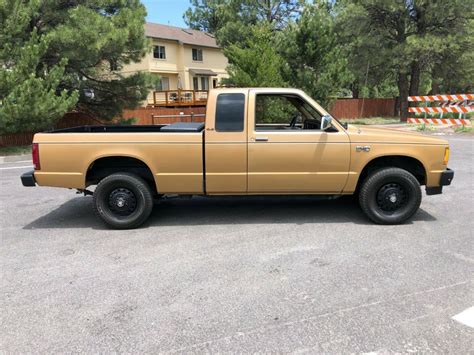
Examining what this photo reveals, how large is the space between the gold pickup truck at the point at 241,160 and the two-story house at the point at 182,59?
34.3 meters

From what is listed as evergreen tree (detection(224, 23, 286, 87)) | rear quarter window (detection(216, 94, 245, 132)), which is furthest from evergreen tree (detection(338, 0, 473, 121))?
rear quarter window (detection(216, 94, 245, 132))

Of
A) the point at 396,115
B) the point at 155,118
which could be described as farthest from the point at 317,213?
the point at 396,115

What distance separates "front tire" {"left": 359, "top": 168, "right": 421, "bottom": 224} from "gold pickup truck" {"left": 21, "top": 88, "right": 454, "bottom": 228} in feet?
0.04

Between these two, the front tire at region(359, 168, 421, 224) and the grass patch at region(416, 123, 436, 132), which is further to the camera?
the grass patch at region(416, 123, 436, 132)

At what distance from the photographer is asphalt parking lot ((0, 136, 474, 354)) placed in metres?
3.04

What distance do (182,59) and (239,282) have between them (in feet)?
132

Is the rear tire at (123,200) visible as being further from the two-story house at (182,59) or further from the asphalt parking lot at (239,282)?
the two-story house at (182,59)

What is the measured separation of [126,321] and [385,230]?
3.49m

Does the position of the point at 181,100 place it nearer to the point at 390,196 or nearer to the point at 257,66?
the point at 257,66

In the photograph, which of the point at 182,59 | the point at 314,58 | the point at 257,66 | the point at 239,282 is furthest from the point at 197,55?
the point at 239,282

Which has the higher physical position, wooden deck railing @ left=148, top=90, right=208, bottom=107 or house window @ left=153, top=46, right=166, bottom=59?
house window @ left=153, top=46, right=166, bottom=59

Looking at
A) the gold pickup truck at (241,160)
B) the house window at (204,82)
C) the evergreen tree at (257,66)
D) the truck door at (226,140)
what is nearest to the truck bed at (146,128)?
the gold pickup truck at (241,160)

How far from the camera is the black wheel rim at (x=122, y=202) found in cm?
551

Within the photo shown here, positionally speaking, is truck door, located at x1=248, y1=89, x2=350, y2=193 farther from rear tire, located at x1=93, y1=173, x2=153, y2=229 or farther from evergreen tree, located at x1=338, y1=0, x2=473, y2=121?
evergreen tree, located at x1=338, y1=0, x2=473, y2=121
